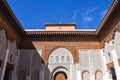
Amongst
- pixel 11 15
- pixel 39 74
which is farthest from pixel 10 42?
pixel 39 74

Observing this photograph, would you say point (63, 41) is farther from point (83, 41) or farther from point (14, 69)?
point (14, 69)

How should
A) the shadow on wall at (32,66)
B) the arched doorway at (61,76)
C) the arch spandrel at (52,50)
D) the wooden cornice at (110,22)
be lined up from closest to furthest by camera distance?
the wooden cornice at (110,22), the shadow on wall at (32,66), the arch spandrel at (52,50), the arched doorway at (61,76)

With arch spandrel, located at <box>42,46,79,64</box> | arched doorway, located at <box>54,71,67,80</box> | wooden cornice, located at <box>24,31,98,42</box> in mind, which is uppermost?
wooden cornice, located at <box>24,31,98,42</box>

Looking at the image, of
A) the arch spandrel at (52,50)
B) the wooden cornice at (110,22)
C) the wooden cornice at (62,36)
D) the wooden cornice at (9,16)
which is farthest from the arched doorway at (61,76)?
the wooden cornice at (9,16)

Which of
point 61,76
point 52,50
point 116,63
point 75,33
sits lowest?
point 61,76

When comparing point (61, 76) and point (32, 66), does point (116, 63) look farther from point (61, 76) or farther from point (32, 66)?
point (32, 66)

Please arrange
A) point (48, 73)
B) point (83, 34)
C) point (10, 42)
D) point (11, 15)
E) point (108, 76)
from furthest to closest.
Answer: point (83, 34) < point (48, 73) < point (108, 76) < point (10, 42) < point (11, 15)

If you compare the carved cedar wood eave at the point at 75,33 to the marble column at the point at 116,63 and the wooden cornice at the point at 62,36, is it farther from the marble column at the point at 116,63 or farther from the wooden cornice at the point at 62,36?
the marble column at the point at 116,63

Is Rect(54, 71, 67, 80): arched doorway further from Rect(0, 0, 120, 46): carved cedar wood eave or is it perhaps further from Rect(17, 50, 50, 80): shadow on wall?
Rect(0, 0, 120, 46): carved cedar wood eave

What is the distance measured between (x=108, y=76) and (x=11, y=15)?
722cm

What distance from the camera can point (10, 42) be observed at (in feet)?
26.5

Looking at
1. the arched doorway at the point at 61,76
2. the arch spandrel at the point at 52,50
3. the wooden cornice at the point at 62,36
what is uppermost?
the wooden cornice at the point at 62,36

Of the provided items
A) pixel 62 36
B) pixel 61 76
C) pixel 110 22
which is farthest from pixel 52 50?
pixel 110 22

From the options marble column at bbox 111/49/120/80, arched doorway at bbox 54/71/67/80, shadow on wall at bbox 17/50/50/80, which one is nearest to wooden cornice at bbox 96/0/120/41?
marble column at bbox 111/49/120/80
